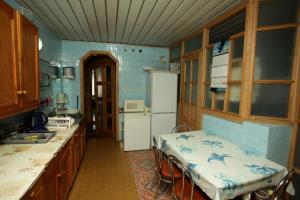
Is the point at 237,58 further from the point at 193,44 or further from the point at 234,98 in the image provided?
the point at 193,44

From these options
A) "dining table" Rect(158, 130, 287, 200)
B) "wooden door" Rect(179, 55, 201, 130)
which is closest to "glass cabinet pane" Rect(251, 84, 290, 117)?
"dining table" Rect(158, 130, 287, 200)

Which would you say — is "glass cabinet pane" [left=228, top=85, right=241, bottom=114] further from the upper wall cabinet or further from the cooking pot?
the cooking pot

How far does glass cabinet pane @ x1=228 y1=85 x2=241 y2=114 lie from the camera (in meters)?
2.16

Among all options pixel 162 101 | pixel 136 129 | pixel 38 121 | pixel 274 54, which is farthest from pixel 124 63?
pixel 274 54

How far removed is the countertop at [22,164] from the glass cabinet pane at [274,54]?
231cm

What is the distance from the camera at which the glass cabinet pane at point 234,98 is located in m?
2.16

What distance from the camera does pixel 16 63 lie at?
4.60ft

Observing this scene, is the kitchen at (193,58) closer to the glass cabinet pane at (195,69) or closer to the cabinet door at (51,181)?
the glass cabinet pane at (195,69)

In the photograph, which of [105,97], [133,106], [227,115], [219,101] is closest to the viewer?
[227,115]

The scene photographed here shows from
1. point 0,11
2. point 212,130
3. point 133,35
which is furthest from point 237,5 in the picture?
point 0,11

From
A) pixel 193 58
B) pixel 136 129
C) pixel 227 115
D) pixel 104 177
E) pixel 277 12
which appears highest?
pixel 277 12

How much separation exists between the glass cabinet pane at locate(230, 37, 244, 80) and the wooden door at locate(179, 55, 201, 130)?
761 mm

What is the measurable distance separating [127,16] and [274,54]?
77.4 inches

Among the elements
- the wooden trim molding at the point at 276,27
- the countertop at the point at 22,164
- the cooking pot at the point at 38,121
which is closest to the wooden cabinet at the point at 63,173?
the countertop at the point at 22,164
